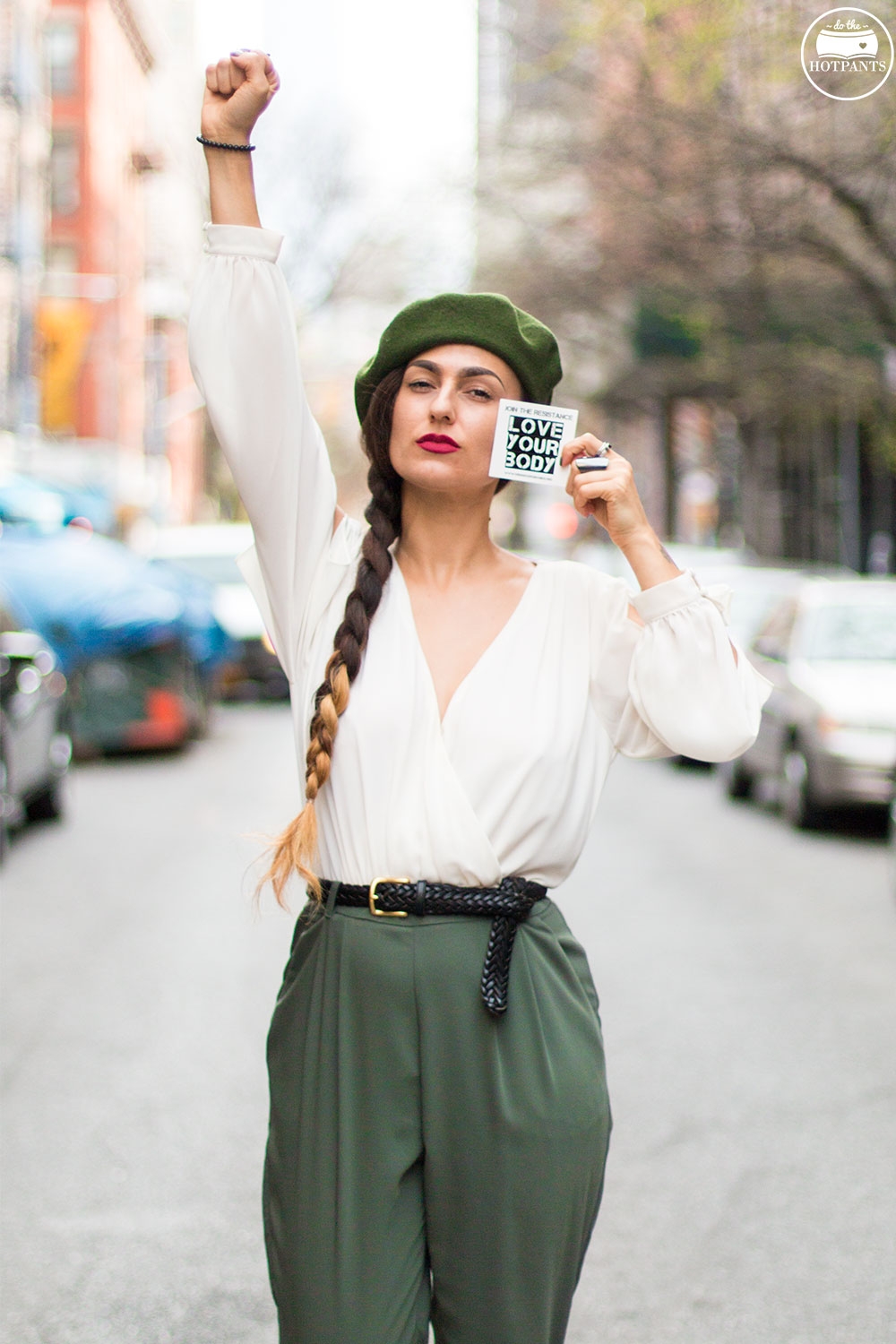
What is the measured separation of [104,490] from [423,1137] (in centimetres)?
4324

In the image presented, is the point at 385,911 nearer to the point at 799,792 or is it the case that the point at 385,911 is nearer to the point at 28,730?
the point at 28,730

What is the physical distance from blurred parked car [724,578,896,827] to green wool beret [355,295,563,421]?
8.50 m

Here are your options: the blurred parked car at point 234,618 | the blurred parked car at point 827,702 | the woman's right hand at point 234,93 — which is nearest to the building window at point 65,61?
the blurred parked car at point 234,618

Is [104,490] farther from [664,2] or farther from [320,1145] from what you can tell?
[320,1145]

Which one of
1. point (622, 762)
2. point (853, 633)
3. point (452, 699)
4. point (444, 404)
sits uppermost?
point (444, 404)

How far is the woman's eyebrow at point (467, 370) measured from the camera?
235cm

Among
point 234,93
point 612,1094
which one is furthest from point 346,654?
point 612,1094

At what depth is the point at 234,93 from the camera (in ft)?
7.39

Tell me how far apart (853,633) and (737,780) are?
172 cm

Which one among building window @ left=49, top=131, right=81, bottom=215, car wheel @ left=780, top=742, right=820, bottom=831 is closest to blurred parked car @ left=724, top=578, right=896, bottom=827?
car wheel @ left=780, top=742, right=820, bottom=831

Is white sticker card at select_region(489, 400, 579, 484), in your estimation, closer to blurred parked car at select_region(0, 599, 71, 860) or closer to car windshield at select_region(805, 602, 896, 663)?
blurred parked car at select_region(0, 599, 71, 860)

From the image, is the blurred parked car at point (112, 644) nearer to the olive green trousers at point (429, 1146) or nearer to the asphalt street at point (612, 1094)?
the asphalt street at point (612, 1094)

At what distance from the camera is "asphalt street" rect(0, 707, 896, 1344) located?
12.3 ft

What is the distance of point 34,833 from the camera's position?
11164 millimetres
